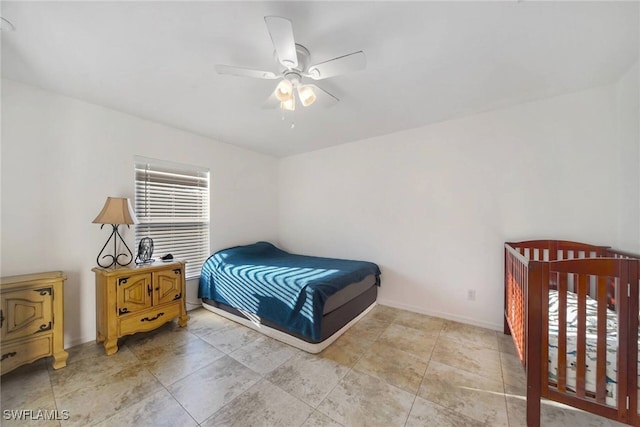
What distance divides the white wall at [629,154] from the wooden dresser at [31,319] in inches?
181

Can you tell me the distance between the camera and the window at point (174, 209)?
2.69 meters

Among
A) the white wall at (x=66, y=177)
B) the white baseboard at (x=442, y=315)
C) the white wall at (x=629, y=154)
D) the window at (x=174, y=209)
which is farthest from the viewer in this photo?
the window at (x=174, y=209)

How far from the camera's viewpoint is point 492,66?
1.75 metres

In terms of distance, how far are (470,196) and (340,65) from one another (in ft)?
6.85

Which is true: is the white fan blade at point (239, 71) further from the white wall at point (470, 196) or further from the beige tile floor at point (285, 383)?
the beige tile floor at point (285, 383)

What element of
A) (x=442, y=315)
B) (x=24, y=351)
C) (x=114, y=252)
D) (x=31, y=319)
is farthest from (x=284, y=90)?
(x=442, y=315)

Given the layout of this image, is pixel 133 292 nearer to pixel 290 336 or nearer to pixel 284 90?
pixel 290 336

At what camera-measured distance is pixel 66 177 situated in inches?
85.8

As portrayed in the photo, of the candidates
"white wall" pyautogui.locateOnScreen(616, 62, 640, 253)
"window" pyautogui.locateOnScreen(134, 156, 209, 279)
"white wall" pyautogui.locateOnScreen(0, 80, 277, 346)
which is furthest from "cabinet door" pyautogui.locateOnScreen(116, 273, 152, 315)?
"white wall" pyautogui.locateOnScreen(616, 62, 640, 253)

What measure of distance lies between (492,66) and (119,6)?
2450mm

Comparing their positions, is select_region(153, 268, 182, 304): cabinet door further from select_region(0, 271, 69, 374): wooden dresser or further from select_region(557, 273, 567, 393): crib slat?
select_region(557, 273, 567, 393): crib slat

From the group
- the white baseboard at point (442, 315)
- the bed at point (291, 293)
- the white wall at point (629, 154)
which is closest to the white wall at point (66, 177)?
the bed at point (291, 293)

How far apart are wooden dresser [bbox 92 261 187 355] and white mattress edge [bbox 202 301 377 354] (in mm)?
552

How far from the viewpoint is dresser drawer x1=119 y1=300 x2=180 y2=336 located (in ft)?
6.99
